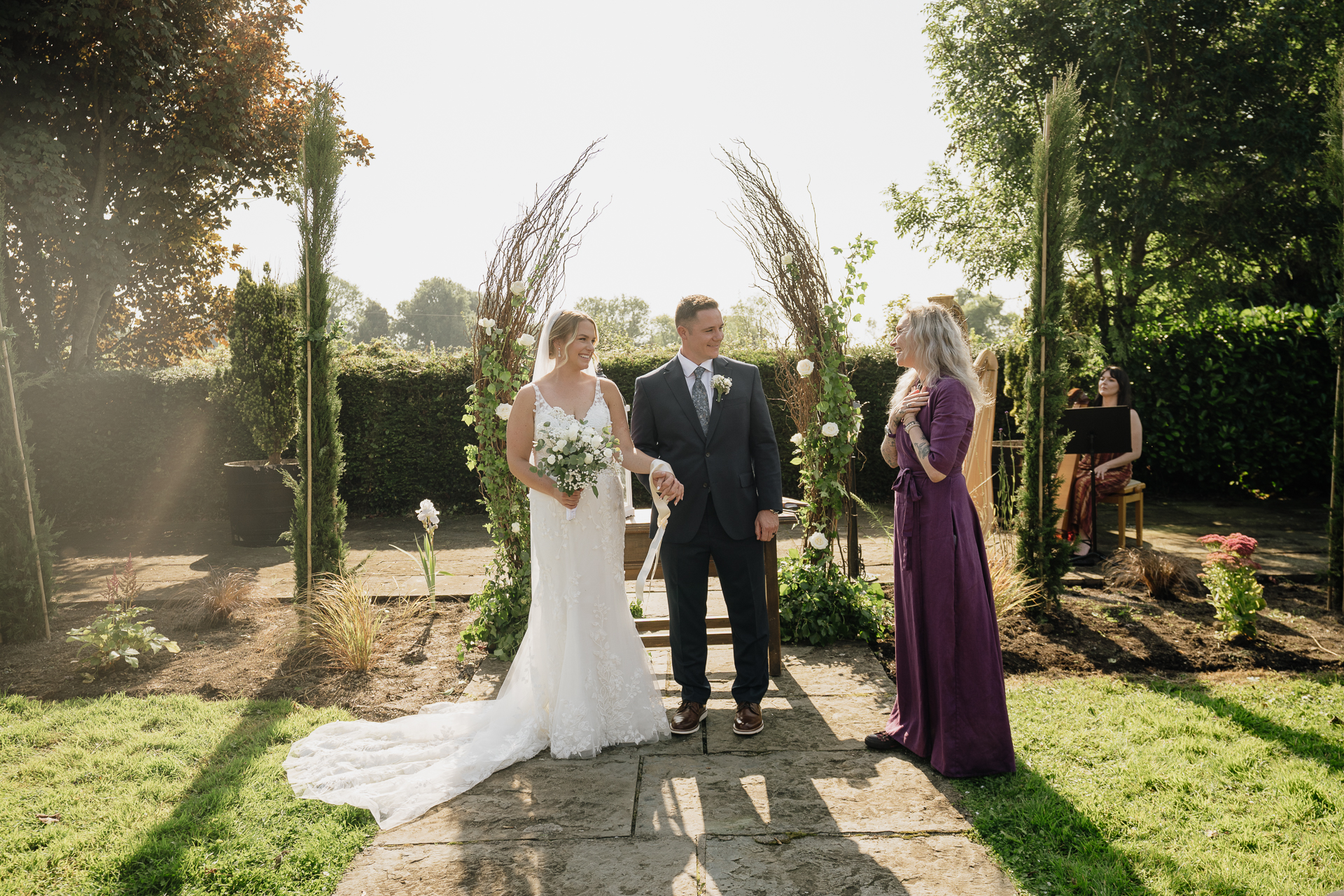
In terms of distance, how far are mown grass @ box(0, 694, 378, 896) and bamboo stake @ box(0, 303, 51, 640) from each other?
1.70 meters

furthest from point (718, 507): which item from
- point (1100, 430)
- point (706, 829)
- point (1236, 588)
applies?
point (1100, 430)

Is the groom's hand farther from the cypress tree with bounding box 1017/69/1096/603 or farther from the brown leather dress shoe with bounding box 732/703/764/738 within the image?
the cypress tree with bounding box 1017/69/1096/603

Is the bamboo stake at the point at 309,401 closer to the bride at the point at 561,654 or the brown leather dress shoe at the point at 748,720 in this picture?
the bride at the point at 561,654

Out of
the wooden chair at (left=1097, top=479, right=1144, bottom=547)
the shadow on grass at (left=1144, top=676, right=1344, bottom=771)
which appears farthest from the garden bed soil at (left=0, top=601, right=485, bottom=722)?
the wooden chair at (left=1097, top=479, right=1144, bottom=547)

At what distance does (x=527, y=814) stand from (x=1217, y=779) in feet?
9.72

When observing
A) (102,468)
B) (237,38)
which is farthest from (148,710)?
(237,38)

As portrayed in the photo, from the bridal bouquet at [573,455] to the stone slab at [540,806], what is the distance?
1.32m

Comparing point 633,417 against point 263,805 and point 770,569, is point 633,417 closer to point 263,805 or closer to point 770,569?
point 770,569

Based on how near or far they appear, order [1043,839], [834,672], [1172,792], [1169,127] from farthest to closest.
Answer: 1. [1169,127]
2. [834,672]
3. [1172,792]
4. [1043,839]

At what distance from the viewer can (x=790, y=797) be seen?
11.0 feet

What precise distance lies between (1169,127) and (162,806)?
50.9ft

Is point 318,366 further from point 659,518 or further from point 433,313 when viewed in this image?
point 433,313

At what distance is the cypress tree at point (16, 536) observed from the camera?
6.07 metres

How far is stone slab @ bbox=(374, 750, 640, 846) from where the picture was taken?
313 centimetres
